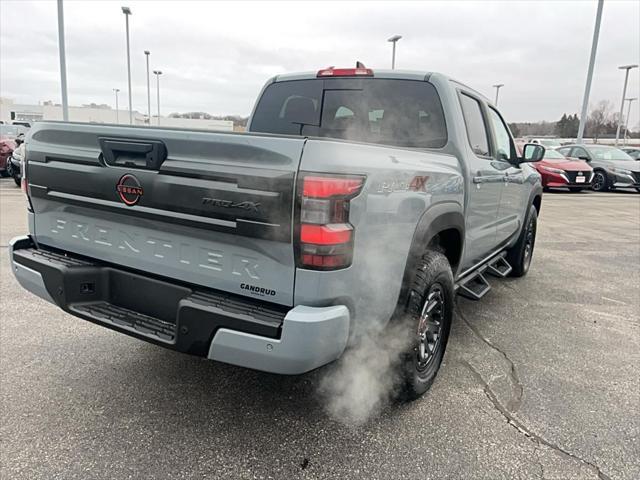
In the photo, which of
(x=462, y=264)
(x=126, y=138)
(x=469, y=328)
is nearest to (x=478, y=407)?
(x=462, y=264)

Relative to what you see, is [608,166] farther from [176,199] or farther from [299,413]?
[176,199]

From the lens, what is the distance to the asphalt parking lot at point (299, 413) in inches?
88.7

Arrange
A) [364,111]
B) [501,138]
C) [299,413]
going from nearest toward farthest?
[299,413] < [364,111] < [501,138]

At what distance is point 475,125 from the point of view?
3.73 m

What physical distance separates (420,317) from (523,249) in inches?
136

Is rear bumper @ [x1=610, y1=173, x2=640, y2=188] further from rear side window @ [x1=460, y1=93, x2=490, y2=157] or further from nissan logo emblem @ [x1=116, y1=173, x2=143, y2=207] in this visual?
nissan logo emblem @ [x1=116, y1=173, x2=143, y2=207]

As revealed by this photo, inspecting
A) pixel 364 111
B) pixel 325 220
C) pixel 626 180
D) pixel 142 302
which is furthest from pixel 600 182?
pixel 142 302

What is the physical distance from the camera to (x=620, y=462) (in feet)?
7.72

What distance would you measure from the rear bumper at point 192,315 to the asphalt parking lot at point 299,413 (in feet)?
1.81

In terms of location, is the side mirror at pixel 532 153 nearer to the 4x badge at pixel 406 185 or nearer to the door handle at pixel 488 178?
the door handle at pixel 488 178

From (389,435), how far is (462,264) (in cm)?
147

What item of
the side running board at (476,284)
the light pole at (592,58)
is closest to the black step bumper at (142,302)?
the side running board at (476,284)

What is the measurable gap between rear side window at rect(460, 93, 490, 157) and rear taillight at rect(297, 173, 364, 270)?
6.14 ft

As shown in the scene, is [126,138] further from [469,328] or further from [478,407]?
[469,328]
